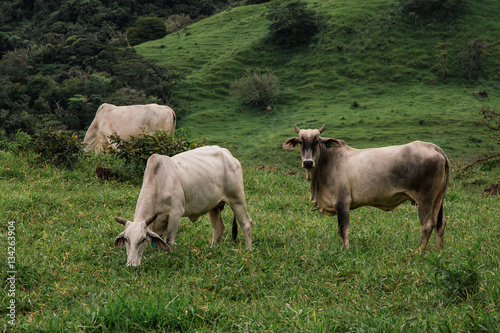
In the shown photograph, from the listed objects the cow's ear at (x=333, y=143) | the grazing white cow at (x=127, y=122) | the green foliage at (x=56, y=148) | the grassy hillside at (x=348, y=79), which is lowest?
the grassy hillside at (x=348, y=79)

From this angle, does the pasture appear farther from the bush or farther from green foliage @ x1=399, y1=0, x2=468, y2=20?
green foliage @ x1=399, y1=0, x2=468, y2=20

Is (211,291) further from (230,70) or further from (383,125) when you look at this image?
(230,70)

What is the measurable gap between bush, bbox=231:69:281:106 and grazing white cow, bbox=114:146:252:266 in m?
30.0

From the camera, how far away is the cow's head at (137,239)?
5891mm

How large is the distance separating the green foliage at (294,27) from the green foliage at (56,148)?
37.5 metres

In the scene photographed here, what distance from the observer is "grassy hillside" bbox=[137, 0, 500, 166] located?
2975 cm

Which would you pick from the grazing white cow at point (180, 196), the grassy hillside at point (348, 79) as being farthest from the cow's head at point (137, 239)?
the grassy hillside at point (348, 79)

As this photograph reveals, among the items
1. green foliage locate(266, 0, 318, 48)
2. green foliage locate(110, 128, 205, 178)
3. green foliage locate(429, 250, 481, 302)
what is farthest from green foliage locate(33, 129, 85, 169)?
green foliage locate(266, 0, 318, 48)

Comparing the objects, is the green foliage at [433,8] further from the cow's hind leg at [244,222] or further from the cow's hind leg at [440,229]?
the cow's hind leg at [244,222]

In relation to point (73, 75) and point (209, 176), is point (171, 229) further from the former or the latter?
point (73, 75)

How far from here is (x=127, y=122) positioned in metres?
14.2

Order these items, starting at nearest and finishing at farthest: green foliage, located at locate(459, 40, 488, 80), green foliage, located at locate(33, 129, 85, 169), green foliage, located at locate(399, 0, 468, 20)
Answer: green foliage, located at locate(33, 129, 85, 169) → green foliage, located at locate(459, 40, 488, 80) → green foliage, located at locate(399, 0, 468, 20)

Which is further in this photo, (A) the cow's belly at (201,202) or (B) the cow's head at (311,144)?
(B) the cow's head at (311,144)

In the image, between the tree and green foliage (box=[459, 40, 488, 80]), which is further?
the tree
